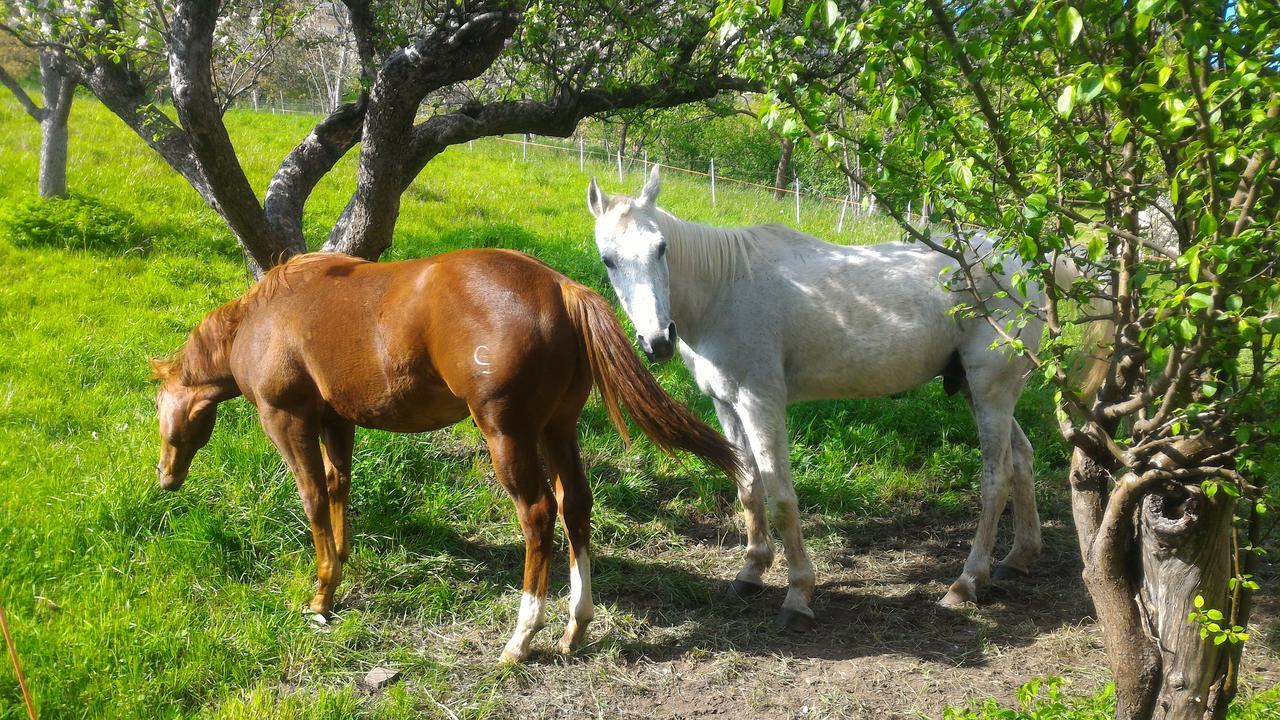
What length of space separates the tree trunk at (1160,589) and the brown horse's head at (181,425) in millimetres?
4046

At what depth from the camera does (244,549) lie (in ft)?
13.4

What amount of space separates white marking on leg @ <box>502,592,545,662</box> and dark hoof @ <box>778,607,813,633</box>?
4.23 feet

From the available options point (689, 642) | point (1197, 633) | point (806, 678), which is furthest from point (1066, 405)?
point (689, 642)

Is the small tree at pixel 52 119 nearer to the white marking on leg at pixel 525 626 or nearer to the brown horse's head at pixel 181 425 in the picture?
the brown horse's head at pixel 181 425

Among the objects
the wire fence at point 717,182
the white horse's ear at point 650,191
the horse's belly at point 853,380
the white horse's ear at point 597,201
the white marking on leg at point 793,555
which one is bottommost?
the white marking on leg at point 793,555

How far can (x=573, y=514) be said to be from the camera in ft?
12.0

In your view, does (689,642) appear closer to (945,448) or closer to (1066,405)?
(1066,405)

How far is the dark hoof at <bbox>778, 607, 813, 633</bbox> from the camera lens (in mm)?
3996

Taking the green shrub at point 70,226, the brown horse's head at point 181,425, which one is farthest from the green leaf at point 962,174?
the green shrub at point 70,226

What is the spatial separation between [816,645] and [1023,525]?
66.9 inches

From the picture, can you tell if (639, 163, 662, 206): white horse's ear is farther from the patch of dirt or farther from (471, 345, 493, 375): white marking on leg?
the patch of dirt

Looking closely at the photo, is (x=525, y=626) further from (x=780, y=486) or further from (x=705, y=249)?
(x=705, y=249)

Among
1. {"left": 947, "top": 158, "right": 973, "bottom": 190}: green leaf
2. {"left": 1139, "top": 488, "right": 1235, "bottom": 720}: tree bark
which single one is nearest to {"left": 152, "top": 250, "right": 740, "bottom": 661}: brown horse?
{"left": 1139, "top": 488, "right": 1235, "bottom": 720}: tree bark

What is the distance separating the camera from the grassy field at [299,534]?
10.6 ft
